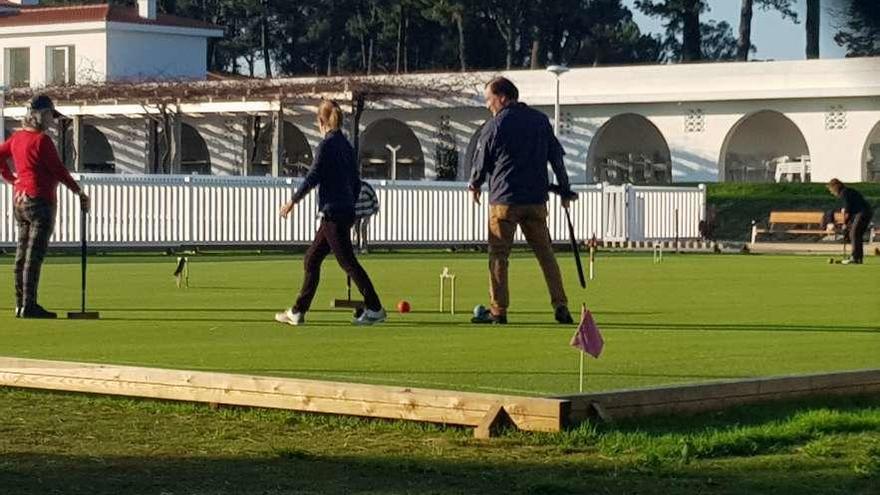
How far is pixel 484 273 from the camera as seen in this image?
2639cm

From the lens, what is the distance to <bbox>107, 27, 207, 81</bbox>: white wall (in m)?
66.8

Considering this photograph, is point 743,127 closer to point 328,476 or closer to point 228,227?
point 228,227

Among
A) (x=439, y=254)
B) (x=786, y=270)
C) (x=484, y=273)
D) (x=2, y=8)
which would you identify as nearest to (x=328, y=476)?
(x=484, y=273)

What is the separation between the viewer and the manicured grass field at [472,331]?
1153 cm

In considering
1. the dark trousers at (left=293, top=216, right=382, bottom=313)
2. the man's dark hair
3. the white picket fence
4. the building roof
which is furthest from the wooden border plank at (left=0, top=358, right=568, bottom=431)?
the building roof

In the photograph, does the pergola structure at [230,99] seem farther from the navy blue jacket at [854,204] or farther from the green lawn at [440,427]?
the green lawn at [440,427]

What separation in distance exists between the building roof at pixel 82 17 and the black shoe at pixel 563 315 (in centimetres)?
5312

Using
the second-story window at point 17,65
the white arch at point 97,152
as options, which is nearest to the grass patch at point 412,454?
the second-story window at point 17,65

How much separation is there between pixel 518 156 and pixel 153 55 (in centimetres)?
5571

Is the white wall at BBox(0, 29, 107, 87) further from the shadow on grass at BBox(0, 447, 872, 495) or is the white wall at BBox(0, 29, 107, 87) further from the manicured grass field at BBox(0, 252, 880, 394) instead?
the shadow on grass at BBox(0, 447, 872, 495)

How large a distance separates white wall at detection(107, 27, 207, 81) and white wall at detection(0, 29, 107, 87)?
38cm

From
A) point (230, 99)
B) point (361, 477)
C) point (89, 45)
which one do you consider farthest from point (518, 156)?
point (89, 45)

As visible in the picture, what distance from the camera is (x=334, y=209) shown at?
1500cm

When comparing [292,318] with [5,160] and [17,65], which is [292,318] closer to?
[5,160]
